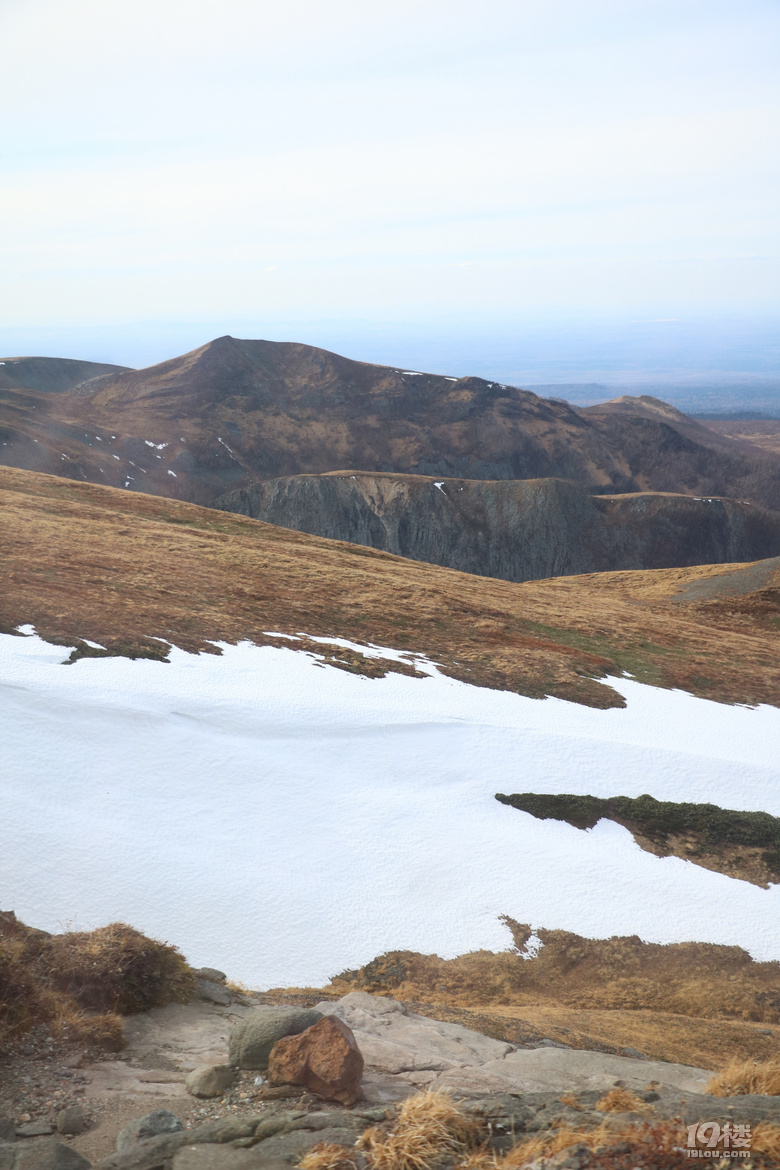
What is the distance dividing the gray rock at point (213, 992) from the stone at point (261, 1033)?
2538 millimetres

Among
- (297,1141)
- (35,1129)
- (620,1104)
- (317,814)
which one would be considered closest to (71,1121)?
(35,1129)

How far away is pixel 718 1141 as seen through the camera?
21.9 ft

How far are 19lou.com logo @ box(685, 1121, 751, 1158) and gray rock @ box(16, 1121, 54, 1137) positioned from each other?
624cm

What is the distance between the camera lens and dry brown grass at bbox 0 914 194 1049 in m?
9.13

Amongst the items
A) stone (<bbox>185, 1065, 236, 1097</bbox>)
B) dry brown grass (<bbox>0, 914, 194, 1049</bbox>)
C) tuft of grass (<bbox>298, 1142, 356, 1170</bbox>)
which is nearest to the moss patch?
dry brown grass (<bbox>0, 914, 194, 1049</bbox>)

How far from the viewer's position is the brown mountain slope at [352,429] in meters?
137

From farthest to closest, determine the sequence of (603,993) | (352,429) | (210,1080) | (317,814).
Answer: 1. (352,429)
2. (317,814)
3. (603,993)
4. (210,1080)

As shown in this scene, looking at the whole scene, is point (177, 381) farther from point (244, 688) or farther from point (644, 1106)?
point (644, 1106)

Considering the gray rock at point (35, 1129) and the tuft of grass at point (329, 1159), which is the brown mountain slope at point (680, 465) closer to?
the tuft of grass at point (329, 1159)

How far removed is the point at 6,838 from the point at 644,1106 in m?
12.5

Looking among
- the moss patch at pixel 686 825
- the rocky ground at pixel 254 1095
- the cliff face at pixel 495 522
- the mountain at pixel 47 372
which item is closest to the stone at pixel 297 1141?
the rocky ground at pixel 254 1095

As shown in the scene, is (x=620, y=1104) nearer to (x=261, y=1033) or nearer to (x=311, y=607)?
(x=261, y=1033)

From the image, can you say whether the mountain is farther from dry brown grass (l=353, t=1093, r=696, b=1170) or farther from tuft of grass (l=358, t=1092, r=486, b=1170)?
Result: dry brown grass (l=353, t=1093, r=696, b=1170)

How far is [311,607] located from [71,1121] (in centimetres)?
2685
